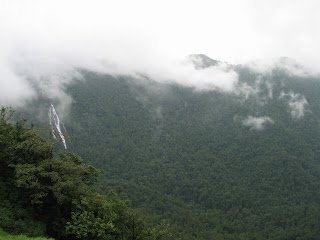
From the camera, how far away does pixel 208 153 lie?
153 m

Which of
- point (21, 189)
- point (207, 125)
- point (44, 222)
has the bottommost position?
point (44, 222)

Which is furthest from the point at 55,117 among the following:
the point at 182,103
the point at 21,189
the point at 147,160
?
the point at 21,189

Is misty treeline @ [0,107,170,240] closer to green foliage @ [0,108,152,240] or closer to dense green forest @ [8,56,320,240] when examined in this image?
green foliage @ [0,108,152,240]

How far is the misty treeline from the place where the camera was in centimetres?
1727

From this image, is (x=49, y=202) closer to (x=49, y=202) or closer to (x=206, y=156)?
A: (x=49, y=202)

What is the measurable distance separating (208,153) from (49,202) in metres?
139

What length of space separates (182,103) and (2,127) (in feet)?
573

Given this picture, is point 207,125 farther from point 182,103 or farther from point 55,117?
point 55,117

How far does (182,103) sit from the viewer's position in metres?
196

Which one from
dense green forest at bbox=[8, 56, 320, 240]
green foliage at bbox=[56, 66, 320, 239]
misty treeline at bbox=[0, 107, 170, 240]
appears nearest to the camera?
misty treeline at bbox=[0, 107, 170, 240]

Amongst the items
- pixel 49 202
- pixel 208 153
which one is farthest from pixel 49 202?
pixel 208 153

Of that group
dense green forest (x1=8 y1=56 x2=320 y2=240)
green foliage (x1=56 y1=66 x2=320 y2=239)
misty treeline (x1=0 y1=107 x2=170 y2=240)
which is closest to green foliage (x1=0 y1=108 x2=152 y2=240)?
misty treeline (x1=0 y1=107 x2=170 y2=240)

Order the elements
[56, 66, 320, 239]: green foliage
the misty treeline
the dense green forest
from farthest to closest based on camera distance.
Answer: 1. the dense green forest
2. [56, 66, 320, 239]: green foliage
3. the misty treeline

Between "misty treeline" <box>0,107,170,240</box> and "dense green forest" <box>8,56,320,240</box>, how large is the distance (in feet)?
195
